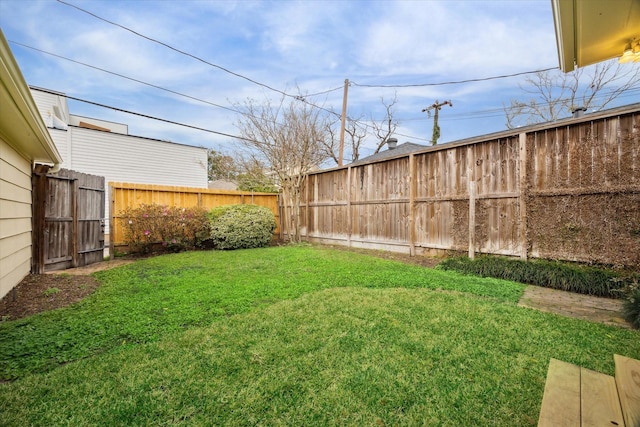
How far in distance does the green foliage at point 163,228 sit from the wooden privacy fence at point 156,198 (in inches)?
16.3

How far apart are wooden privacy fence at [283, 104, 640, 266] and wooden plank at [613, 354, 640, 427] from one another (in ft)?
13.7

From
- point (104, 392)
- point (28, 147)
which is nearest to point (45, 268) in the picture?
point (28, 147)

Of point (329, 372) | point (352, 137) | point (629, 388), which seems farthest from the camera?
point (352, 137)

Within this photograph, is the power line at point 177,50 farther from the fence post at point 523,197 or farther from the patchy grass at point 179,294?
the fence post at point 523,197

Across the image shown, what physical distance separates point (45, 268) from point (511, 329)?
7418 mm

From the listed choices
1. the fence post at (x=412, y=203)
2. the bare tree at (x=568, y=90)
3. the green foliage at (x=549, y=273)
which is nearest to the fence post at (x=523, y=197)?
the green foliage at (x=549, y=273)

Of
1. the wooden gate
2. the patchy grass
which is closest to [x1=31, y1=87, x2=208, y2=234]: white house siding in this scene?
the wooden gate

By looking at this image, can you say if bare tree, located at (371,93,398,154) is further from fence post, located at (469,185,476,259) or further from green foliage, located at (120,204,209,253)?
green foliage, located at (120,204,209,253)

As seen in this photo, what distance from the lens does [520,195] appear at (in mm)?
5242

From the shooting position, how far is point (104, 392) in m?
1.75

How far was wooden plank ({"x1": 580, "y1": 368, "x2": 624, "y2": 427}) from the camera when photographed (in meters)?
1.02

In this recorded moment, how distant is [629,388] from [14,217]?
20.7 feet

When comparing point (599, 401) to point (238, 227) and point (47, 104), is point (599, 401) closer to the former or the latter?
point (238, 227)

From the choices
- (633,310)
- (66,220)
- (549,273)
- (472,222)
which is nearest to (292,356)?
(633,310)
